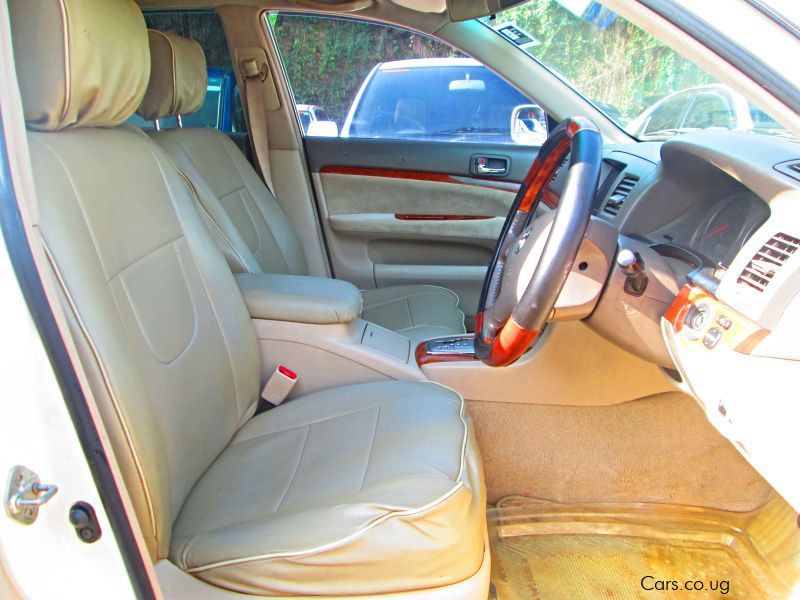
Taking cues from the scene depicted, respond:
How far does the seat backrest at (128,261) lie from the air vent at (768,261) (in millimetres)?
932

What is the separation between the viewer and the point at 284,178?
2408mm

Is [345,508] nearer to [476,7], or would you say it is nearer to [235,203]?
[235,203]

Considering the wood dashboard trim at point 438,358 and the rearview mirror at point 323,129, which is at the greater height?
the rearview mirror at point 323,129

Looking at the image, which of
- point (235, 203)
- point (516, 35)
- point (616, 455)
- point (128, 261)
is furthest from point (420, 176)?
point (128, 261)

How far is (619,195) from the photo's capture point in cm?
154

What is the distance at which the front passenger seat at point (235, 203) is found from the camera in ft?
5.22

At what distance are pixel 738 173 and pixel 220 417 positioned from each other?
1.05 m

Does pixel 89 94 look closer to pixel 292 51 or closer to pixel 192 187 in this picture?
pixel 192 187

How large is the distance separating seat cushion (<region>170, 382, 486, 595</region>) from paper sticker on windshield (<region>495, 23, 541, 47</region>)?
131 cm

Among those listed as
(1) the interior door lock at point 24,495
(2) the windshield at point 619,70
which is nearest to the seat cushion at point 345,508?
(1) the interior door lock at point 24,495

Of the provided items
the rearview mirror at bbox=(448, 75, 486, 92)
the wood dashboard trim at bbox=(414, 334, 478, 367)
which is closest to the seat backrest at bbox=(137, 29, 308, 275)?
the wood dashboard trim at bbox=(414, 334, 478, 367)

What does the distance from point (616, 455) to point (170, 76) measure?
4.71 feet

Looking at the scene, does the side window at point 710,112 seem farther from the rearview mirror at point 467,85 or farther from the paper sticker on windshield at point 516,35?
the rearview mirror at point 467,85

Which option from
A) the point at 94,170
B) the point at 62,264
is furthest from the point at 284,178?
the point at 62,264
